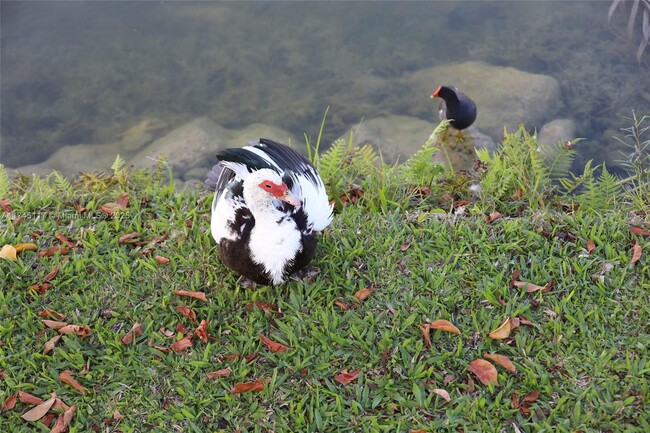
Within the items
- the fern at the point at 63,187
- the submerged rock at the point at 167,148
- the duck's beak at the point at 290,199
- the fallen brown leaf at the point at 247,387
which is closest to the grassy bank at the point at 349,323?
the fallen brown leaf at the point at 247,387

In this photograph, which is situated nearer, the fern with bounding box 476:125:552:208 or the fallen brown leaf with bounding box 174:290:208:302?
the fallen brown leaf with bounding box 174:290:208:302

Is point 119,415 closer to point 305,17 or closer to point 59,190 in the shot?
point 59,190

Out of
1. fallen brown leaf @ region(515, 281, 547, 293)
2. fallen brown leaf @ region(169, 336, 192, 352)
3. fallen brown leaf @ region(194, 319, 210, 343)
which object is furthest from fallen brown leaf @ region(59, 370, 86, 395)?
fallen brown leaf @ region(515, 281, 547, 293)

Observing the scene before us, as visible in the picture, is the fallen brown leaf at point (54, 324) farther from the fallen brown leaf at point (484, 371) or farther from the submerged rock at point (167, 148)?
the submerged rock at point (167, 148)

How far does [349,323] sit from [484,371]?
65cm

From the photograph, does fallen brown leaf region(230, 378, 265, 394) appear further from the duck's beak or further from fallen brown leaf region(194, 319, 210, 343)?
the duck's beak

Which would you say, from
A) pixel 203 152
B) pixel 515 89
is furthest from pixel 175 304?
pixel 515 89

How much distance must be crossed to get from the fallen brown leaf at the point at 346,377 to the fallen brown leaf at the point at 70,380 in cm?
109

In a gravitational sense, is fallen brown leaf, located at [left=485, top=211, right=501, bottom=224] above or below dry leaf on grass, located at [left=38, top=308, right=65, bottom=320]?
above

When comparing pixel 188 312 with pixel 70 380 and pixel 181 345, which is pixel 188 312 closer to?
pixel 181 345

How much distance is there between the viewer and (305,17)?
298 inches

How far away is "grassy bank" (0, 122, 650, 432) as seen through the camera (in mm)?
2750

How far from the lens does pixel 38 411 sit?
278 centimetres

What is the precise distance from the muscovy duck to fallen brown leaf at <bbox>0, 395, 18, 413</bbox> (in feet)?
3.56
